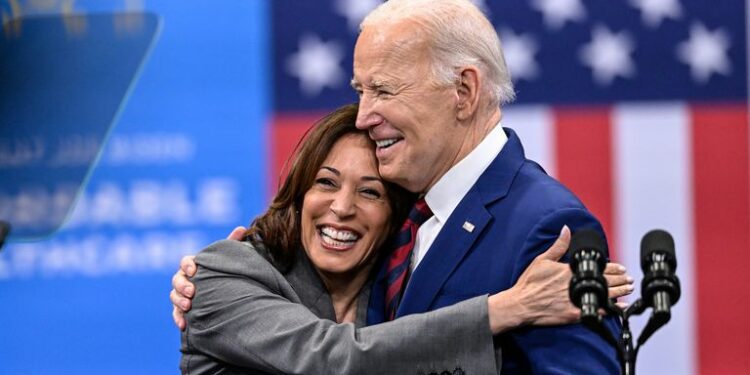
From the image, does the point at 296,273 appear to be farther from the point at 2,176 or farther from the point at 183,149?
the point at 2,176

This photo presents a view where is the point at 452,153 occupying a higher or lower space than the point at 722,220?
lower

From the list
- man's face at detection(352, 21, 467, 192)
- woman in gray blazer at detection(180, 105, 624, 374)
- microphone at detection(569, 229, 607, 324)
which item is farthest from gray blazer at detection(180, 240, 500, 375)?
microphone at detection(569, 229, 607, 324)

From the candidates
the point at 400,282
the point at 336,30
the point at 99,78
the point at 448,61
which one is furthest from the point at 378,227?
the point at 99,78

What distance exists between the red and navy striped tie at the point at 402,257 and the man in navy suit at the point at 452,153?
19 millimetres

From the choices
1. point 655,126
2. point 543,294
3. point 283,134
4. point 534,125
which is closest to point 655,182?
point 655,126

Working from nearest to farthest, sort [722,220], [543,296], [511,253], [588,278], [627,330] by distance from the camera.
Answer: [588,278] → [627,330] → [543,296] → [511,253] → [722,220]

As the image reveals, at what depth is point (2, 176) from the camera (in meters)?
4.46

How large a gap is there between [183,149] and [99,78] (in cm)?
44

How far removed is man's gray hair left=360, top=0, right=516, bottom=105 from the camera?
2.43 metres

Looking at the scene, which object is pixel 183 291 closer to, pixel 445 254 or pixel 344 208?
pixel 344 208

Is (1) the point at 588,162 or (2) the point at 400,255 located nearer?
(2) the point at 400,255

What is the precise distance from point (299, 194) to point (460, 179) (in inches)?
14.8

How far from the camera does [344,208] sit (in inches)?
99.1

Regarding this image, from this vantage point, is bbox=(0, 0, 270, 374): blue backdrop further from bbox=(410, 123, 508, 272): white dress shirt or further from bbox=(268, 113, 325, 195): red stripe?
bbox=(410, 123, 508, 272): white dress shirt
